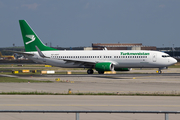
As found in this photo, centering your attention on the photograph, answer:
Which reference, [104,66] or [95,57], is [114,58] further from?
[95,57]

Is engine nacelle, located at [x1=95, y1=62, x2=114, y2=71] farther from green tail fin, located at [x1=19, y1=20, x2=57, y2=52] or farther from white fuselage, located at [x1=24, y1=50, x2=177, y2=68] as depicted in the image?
green tail fin, located at [x1=19, y1=20, x2=57, y2=52]

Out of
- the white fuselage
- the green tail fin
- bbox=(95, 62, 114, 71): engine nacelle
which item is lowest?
bbox=(95, 62, 114, 71): engine nacelle

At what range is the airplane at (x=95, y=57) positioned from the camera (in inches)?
2128

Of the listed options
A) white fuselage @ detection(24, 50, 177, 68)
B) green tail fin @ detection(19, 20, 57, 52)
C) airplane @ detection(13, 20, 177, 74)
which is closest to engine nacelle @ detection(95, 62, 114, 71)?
airplane @ detection(13, 20, 177, 74)

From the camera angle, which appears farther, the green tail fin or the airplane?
the green tail fin

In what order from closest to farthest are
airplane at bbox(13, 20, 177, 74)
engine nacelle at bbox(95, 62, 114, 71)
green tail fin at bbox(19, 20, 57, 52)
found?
1. engine nacelle at bbox(95, 62, 114, 71)
2. airplane at bbox(13, 20, 177, 74)
3. green tail fin at bbox(19, 20, 57, 52)

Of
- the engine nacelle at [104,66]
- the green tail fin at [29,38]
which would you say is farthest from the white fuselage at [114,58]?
the engine nacelle at [104,66]

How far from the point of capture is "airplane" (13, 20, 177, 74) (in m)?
54.1

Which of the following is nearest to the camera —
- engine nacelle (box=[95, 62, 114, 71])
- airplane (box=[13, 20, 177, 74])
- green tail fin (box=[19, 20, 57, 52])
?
engine nacelle (box=[95, 62, 114, 71])

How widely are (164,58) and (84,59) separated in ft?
49.3

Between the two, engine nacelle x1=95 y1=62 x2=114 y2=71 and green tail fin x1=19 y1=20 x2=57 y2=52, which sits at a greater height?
green tail fin x1=19 y1=20 x2=57 y2=52

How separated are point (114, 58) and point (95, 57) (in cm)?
384

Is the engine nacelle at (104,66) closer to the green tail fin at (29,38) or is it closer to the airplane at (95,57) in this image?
the airplane at (95,57)
